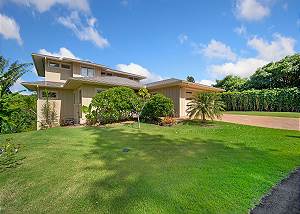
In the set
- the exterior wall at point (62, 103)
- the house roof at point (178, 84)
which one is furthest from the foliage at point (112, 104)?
the exterior wall at point (62, 103)

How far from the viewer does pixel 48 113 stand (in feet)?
56.5

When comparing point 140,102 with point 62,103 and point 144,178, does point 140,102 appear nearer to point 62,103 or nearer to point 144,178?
point 62,103

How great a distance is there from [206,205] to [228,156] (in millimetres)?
3000

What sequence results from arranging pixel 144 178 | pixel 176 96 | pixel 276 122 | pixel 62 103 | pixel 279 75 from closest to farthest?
pixel 144 178, pixel 276 122, pixel 176 96, pixel 62 103, pixel 279 75

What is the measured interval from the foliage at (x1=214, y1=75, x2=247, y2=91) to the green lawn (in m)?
27.8

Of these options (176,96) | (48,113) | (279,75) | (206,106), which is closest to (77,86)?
(48,113)

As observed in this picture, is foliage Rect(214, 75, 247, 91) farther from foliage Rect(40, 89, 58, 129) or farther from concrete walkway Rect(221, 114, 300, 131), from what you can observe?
foliage Rect(40, 89, 58, 129)

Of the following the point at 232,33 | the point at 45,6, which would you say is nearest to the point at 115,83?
the point at 45,6

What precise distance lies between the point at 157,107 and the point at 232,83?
24561 mm

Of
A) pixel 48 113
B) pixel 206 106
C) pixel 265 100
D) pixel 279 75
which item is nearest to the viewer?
pixel 206 106

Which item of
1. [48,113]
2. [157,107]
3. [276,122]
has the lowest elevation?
[276,122]

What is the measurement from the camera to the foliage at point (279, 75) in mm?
26398

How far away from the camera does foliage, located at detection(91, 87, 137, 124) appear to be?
1373 centimetres

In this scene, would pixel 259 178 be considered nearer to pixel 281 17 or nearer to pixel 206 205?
pixel 206 205
